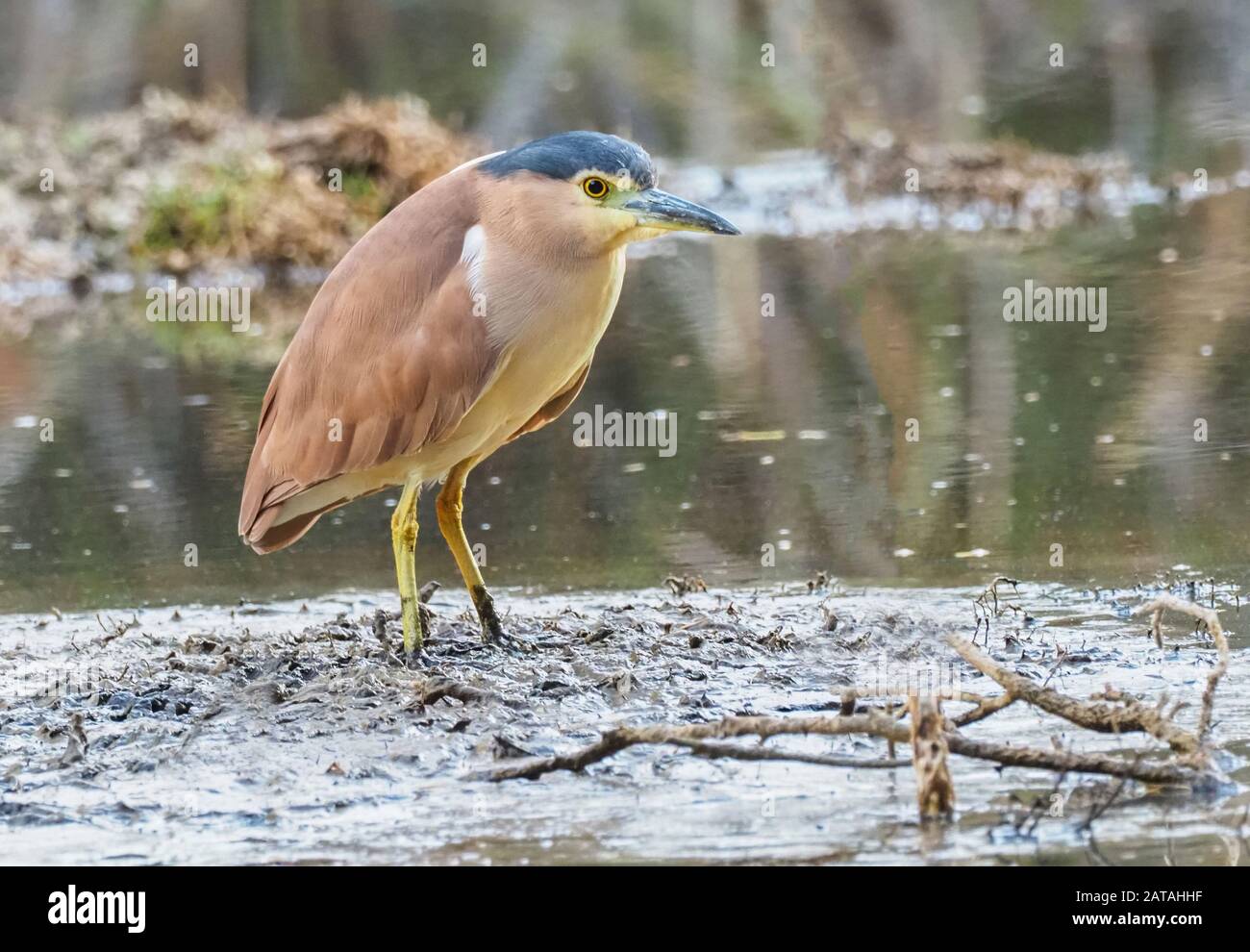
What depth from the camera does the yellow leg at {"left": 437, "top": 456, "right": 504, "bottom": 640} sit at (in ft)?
20.3

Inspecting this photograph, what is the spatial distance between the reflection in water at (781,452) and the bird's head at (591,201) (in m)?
1.71

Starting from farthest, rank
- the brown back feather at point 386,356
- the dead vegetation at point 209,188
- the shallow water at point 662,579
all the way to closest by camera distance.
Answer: the dead vegetation at point 209,188 < the brown back feather at point 386,356 < the shallow water at point 662,579

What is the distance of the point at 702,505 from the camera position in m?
8.21

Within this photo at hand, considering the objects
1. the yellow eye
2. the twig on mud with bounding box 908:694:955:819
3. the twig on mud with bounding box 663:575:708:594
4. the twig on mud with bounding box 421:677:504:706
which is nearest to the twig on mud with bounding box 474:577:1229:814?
the twig on mud with bounding box 908:694:955:819

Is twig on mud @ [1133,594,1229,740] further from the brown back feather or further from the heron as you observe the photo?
the brown back feather

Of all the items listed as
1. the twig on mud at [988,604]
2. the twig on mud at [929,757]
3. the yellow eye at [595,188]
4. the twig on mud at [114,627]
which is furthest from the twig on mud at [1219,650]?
the twig on mud at [114,627]

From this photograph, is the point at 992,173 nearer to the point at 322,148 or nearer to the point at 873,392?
the point at 322,148

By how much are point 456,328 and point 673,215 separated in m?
0.73

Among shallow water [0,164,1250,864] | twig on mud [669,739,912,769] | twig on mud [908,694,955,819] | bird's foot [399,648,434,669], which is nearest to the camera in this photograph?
twig on mud [908,694,955,819]

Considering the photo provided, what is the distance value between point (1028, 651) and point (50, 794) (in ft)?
9.36

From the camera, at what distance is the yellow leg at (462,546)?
20.3 feet

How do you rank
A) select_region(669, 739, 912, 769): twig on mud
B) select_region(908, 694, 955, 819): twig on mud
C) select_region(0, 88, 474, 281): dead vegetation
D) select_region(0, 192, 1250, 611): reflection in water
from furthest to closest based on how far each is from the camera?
select_region(0, 88, 474, 281): dead vegetation < select_region(0, 192, 1250, 611): reflection in water < select_region(669, 739, 912, 769): twig on mud < select_region(908, 694, 955, 819): twig on mud

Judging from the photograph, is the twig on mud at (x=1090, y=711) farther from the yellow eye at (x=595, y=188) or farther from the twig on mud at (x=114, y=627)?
the twig on mud at (x=114, y=627)
